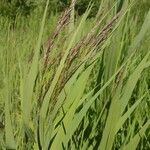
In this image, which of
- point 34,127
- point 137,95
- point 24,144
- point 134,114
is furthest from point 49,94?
point 137,95

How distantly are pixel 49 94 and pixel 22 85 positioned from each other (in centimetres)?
7

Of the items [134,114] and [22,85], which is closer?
[22,85]

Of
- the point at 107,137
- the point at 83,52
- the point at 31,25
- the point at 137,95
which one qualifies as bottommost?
the point at 31,25

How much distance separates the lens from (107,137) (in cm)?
73

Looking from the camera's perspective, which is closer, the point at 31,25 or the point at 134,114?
the point at 134,114

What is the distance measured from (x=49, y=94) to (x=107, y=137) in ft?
0.48

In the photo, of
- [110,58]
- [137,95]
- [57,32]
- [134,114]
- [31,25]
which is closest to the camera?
[57,32]

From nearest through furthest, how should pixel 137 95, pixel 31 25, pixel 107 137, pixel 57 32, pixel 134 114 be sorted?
1. pixel 57 32
2. pixel 107 137
3. pixel 134 114
4. pixel 137 95
5. pixel 31 25

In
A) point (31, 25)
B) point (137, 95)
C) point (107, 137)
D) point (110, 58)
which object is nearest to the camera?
point (107, 137)

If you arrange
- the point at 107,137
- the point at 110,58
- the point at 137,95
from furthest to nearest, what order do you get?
the point at 137,95, the point at 110,58, the point at 107,137

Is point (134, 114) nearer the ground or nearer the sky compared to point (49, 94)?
nearer the ground

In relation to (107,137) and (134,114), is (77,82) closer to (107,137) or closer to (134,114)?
(107,137)

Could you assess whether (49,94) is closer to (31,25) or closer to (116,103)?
(116,103)

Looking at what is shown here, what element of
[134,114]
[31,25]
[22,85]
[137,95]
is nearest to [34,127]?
[22,85]
